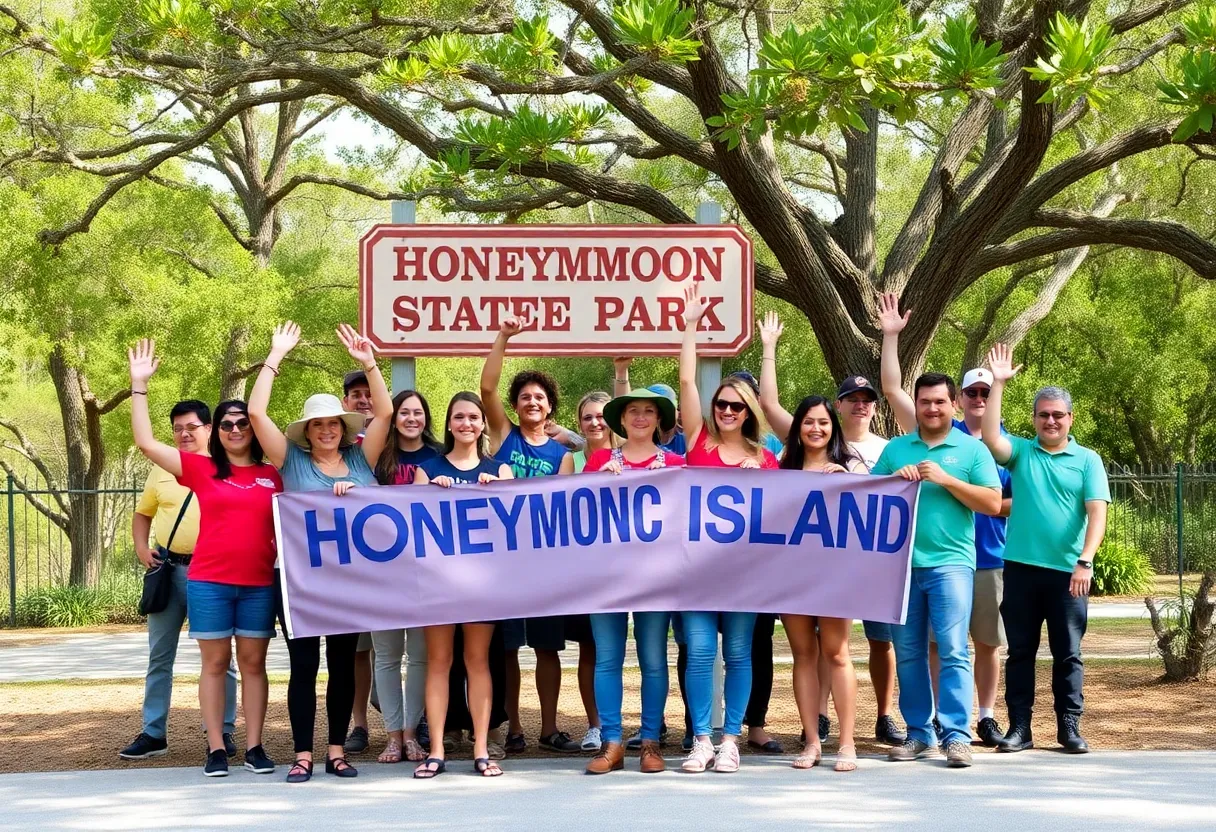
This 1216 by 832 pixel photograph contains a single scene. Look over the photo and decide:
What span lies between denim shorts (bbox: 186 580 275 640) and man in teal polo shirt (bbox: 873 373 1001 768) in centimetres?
333

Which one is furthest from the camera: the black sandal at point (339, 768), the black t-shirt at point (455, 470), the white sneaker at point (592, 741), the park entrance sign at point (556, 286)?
the park entrance sign at point (556, 286)

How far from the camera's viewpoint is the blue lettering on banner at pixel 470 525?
24.6 feet

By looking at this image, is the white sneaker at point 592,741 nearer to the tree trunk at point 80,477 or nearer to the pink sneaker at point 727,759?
the pink sneaker at point 727,759

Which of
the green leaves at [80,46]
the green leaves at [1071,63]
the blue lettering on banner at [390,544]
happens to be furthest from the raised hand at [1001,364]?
the green leaves at [80,46]

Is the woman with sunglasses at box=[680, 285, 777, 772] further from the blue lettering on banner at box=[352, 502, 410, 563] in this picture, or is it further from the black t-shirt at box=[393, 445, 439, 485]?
the blue lettering on banner at box=[352, 502, 410, 563]

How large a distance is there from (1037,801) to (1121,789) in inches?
20.7

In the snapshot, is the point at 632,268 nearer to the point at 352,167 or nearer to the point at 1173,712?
the point at 1173,712

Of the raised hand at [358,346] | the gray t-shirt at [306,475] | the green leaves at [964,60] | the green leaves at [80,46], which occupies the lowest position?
the gray t-shirt at [306,475]

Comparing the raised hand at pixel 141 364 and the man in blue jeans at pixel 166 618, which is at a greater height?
the raised hand at pixel 141 364

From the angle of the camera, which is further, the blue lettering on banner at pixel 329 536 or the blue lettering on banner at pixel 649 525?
the blue lettering on banner at pixel 649 525

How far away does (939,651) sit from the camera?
7.28m

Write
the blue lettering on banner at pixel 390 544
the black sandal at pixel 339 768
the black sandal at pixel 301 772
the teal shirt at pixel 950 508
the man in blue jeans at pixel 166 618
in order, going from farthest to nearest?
the man in blue jeans at pixel 166 618, the blue lettering on banner at pixel 390 544, the teal shirt at pixel 950 508, the black sandal at pixel 339 768, the black sandal at pixel 301 772

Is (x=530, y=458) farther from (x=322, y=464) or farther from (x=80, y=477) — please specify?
(x=80, y=477)

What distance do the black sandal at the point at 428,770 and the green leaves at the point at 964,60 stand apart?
4.63 metres
